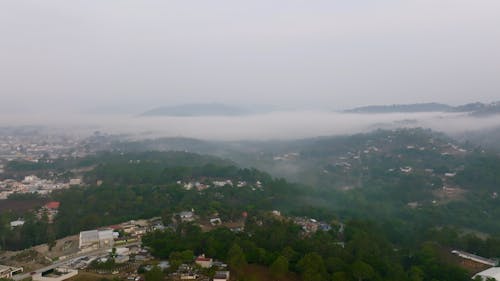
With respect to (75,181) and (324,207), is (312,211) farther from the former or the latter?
(75,181)

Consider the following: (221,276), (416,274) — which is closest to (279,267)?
(221,276)

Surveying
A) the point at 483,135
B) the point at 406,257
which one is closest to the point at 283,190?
the point at 406,257

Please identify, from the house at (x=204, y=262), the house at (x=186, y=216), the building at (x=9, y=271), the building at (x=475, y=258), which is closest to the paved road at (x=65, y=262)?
the building at (x=9, y=271)

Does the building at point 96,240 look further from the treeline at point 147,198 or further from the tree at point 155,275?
the tree at point 155,275

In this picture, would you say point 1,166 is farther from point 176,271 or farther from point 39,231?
point 176,271

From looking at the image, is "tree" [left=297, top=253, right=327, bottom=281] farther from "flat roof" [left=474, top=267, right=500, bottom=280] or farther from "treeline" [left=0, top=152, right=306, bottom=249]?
"treeline" [left=0, top=152, right=306, bottom=249]
